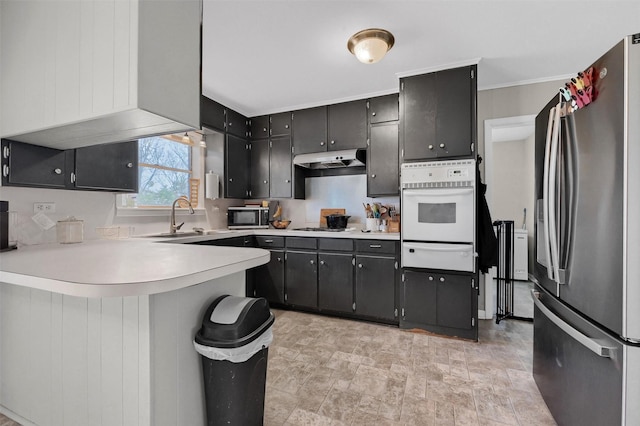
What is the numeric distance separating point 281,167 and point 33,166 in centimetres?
248

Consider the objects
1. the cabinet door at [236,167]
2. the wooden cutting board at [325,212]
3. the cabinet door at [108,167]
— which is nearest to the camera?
the cabinet door at [108,167]

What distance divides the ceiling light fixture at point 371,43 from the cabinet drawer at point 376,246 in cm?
174

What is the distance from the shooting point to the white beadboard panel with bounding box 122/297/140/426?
42.7 inches

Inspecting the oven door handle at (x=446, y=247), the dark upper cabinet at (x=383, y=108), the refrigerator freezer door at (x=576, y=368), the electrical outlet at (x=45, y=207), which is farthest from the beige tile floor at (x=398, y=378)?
the dark upper cabinet at (x=383, y=108)

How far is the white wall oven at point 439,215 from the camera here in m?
2.70

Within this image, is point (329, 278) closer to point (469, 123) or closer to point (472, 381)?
point (472, 381)

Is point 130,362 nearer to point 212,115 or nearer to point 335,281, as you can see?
point 335,281

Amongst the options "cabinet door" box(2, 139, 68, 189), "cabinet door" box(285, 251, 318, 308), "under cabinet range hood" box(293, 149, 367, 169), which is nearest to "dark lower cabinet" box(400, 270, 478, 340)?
"cabinet door" box(285, 251, 318, 308)

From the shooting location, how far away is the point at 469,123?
2.73 metres

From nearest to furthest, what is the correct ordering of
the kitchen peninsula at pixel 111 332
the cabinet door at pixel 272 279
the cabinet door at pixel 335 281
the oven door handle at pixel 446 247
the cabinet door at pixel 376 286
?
the kitchen peninsula at pixel 111 332 < the oven door handle at pixel 446 247 < the cabinet door at pixel 376 286 < the cabinet door at pixel 335 281 < the cabinet door at pixel 272 279

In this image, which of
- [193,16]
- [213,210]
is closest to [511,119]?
[193,16]

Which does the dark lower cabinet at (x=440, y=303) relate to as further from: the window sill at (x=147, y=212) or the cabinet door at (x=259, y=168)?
the window sill at (x=147, y=212)

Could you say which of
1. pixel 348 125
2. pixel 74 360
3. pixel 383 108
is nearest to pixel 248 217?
pixel 348 125

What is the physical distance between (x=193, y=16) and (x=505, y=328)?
366cm
